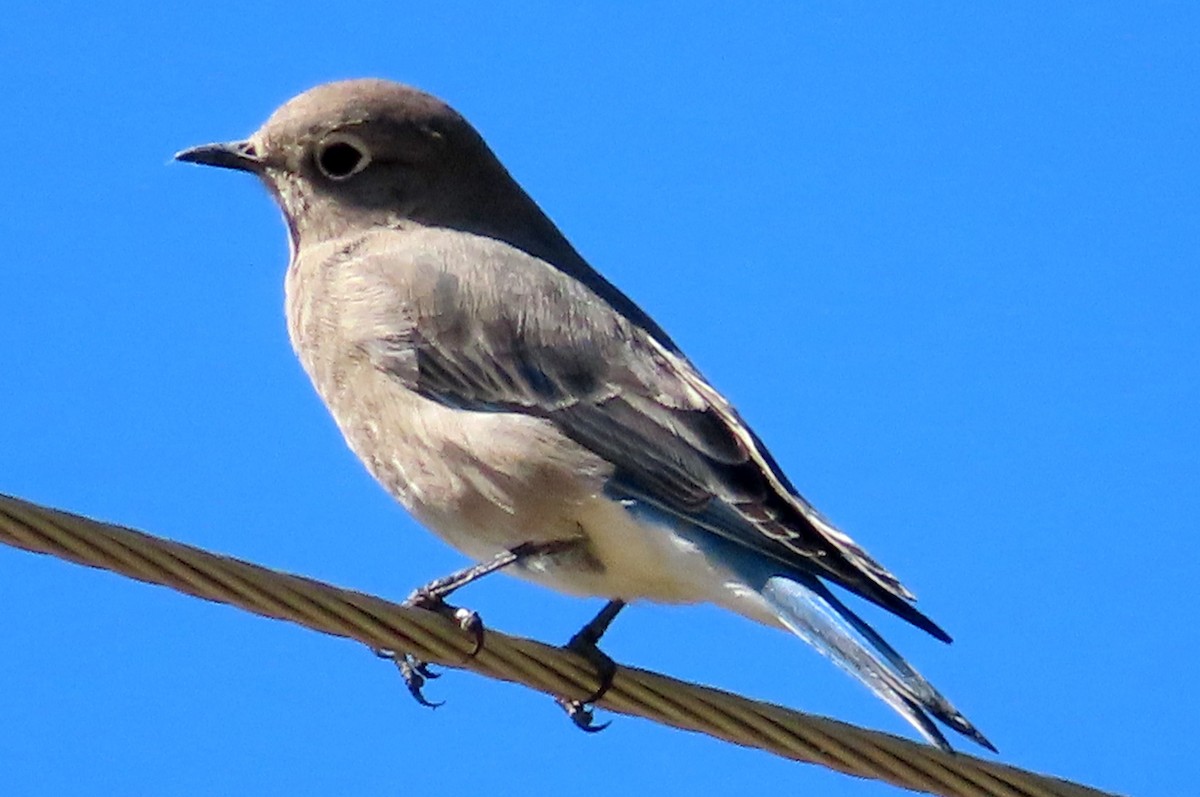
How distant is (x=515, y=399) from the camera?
6539mm

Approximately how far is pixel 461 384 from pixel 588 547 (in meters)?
0.77

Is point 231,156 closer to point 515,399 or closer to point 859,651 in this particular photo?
point 515,399

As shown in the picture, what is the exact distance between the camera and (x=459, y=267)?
707 cm

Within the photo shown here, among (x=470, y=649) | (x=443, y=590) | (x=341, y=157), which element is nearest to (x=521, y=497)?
(x=443, y=590)

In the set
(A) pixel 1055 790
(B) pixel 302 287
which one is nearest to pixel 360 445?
(B) pixel 302 287

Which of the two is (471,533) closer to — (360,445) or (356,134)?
(360,445)

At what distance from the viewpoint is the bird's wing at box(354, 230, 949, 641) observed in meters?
5.93

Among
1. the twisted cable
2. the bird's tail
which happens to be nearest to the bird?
the bird's tail

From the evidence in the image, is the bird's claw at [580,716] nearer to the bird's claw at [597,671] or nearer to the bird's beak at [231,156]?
the bird's claw at [597,671]

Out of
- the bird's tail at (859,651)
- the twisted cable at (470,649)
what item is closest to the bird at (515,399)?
the bird's tail at (859,651)

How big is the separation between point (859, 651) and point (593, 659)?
0.70 m

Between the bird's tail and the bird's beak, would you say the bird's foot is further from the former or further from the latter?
the bird's beak

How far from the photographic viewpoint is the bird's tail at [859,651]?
16.2 ft

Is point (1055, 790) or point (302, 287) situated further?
point (302, 287)
